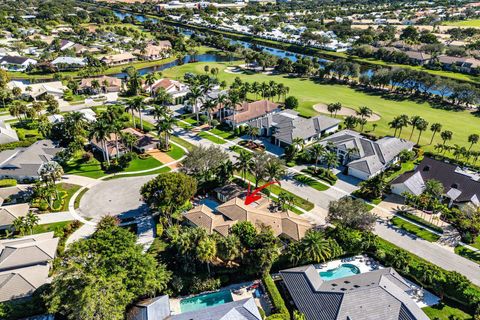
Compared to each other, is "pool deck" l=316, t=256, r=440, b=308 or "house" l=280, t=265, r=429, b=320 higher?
"house" l=280, t=265, r=429, b=320

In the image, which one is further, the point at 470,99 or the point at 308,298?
the point at 470,99

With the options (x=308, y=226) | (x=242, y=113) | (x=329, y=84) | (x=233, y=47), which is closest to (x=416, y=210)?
(x=308, y=226)

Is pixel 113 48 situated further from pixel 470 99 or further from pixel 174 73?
pixel 470 99

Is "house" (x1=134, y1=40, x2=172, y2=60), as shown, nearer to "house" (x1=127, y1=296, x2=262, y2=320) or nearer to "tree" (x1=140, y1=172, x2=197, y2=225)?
"tree" (x1=140, y1=172, x2=197, y2=225)

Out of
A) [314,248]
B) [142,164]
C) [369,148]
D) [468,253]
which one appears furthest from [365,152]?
[142,164]

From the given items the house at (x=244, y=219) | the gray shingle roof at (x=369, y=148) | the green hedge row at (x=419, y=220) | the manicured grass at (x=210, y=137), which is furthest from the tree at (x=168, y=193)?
the green hedge row at (x=419, y=220)

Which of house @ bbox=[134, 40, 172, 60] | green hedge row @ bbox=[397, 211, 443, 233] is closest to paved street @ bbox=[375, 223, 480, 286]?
green hedge row @ bbox=[397, 211, 443, 233]
